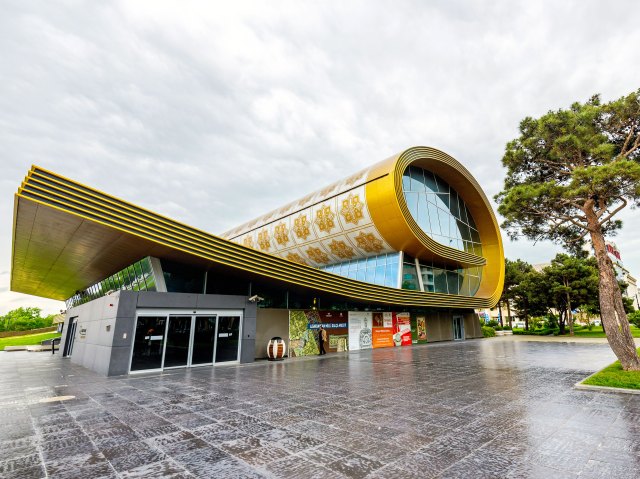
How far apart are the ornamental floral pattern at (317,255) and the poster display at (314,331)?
8853 mm

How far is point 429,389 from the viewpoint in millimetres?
8453

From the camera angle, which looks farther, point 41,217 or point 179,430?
point 41,217

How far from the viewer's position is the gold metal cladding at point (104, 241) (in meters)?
8.88

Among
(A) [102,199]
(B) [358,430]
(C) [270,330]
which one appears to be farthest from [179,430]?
(C) [270,330]

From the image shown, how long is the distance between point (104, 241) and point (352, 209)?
1655 centimetres

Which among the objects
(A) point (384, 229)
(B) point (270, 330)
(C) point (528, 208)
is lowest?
(B) point (270, 330)

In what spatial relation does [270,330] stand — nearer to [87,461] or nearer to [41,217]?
[41,217]

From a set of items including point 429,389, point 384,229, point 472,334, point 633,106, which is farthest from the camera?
point 472,334

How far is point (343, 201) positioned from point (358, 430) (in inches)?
821

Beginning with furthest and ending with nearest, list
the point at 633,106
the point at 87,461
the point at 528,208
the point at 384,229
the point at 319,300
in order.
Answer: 1. the point at 384,229
2. the point at 319,300
3. the point at 528,208
4. the point at 633,106
5. the point at 87,461

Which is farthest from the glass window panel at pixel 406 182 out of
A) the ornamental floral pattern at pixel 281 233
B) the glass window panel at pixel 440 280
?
the ornamental floral pattern at pixel 281 233

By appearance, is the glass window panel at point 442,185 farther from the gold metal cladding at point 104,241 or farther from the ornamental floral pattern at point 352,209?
the gold metal cladding at point 104,241

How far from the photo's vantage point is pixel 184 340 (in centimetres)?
1305

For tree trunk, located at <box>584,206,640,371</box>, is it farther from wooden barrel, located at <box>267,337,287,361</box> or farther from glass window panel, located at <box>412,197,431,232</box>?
glass window panel, located at <box>412,197,431,232</box>
